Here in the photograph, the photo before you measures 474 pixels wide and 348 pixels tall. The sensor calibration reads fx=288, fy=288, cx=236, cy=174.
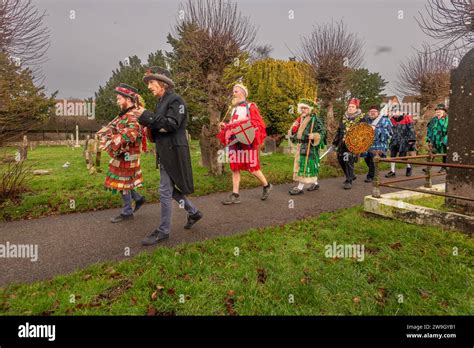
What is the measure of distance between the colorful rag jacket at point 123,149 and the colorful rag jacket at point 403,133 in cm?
896

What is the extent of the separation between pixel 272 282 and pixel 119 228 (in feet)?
8.99

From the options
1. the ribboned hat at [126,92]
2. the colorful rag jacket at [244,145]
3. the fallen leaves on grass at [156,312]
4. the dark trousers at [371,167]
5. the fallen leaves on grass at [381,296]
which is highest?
the ribboned hat at [126,92]

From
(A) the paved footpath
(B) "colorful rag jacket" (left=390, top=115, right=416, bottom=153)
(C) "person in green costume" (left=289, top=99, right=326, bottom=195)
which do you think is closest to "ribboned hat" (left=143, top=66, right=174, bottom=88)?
(A) the paved footpath

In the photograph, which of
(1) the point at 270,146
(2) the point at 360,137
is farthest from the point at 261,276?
Answer: (1) the point at 270,146

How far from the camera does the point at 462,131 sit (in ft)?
14.2

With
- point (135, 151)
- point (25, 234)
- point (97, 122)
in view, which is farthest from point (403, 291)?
point (97, 122)

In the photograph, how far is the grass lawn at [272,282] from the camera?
2.51m

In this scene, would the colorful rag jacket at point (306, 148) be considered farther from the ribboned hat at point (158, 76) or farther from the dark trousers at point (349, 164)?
the ribboned hat at point (158, 76)

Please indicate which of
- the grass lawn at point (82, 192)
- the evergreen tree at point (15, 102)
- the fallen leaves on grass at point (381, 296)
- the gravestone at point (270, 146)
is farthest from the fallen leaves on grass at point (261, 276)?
the gravestone at point (270, 146)

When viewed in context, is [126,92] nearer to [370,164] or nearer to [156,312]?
[156,312]

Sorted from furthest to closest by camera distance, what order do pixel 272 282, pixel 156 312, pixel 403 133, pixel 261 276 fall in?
pixel 403 133, pixel 261 276, pixel 272 282, pixel 156 312

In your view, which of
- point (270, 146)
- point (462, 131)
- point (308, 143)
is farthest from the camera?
point (270, 146)

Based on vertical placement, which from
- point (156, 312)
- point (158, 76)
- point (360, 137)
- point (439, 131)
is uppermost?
point (158, 76)
